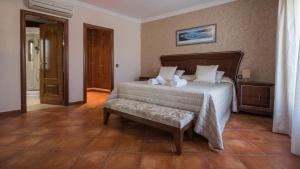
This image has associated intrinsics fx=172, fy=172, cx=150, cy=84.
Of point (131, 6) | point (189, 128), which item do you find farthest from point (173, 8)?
point (189, 128)

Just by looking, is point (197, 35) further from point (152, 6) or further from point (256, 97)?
point (256, 97)

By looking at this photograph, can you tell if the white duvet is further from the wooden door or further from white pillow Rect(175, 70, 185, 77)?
the wooden door

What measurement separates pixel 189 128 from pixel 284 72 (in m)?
1.72

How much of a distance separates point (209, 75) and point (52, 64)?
3.92m

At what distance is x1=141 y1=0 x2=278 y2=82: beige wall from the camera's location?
364cm

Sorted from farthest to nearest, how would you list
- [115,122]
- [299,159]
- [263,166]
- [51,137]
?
1. [115,122]
2. [51,137]
3. [299,159]
4. [263,166]

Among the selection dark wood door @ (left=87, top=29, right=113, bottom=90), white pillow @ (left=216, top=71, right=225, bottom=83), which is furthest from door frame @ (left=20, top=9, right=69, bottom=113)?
white pillow @ (left=216, top=71, right=225, bottom=83)

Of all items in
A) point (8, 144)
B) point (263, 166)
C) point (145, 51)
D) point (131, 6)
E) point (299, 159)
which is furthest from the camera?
point (145, 51)

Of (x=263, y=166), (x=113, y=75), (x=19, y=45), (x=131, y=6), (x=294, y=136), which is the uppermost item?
(x=131, y=6)

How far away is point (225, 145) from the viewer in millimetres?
2205

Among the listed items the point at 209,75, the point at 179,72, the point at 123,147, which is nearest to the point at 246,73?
the point at 209,75

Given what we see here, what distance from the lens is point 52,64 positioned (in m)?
4.50

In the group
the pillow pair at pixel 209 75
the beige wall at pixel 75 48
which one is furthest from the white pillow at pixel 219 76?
the beige wall at pixel 75 48

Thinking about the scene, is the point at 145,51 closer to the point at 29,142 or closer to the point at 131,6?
the point at 131,6
